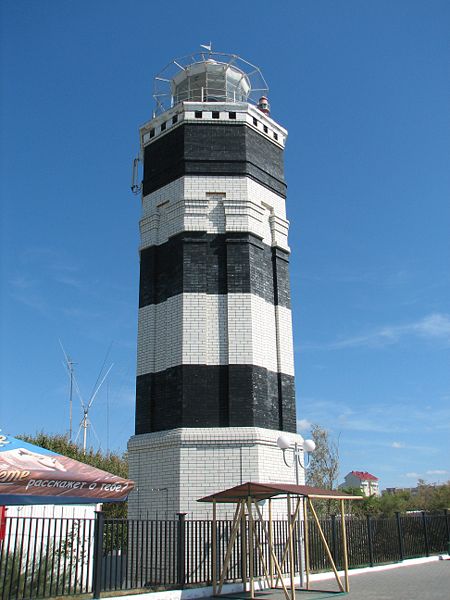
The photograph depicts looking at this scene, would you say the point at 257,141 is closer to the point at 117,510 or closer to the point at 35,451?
the point at 35,451

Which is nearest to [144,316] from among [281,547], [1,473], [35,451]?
[281,547]

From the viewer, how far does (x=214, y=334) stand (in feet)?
59.3

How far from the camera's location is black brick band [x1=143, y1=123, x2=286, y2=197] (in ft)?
64.8

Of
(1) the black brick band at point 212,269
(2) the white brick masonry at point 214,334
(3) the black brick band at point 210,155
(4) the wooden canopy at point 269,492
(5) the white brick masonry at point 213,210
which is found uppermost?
(3) the black brick band at point 210,155

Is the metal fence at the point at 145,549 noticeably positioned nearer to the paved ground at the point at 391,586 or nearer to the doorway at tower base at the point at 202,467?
the doorway at tower base at the point at 202,467

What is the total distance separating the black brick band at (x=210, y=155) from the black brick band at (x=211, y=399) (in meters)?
6.43

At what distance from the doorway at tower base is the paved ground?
2.73 m

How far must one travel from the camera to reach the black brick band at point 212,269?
18.5 metres

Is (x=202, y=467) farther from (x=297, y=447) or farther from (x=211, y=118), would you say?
(x=211, y=118)

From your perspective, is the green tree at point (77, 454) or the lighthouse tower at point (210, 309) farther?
the green tree at point (77, 454)

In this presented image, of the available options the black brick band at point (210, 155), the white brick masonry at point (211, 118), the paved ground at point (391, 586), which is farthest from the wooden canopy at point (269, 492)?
the white brick masonry at point (211, 118)

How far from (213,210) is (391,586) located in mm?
11516

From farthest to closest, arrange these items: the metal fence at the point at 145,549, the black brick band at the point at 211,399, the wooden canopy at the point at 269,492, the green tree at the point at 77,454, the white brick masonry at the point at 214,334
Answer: the green tree at the point at 77,454 < the white brick masonry at the point at 214,334 < the black brick band at the point at 211,399 < the wooden canopy at the point at 269,492 < the metal fence at the point at 145,549

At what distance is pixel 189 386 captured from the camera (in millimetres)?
17500
